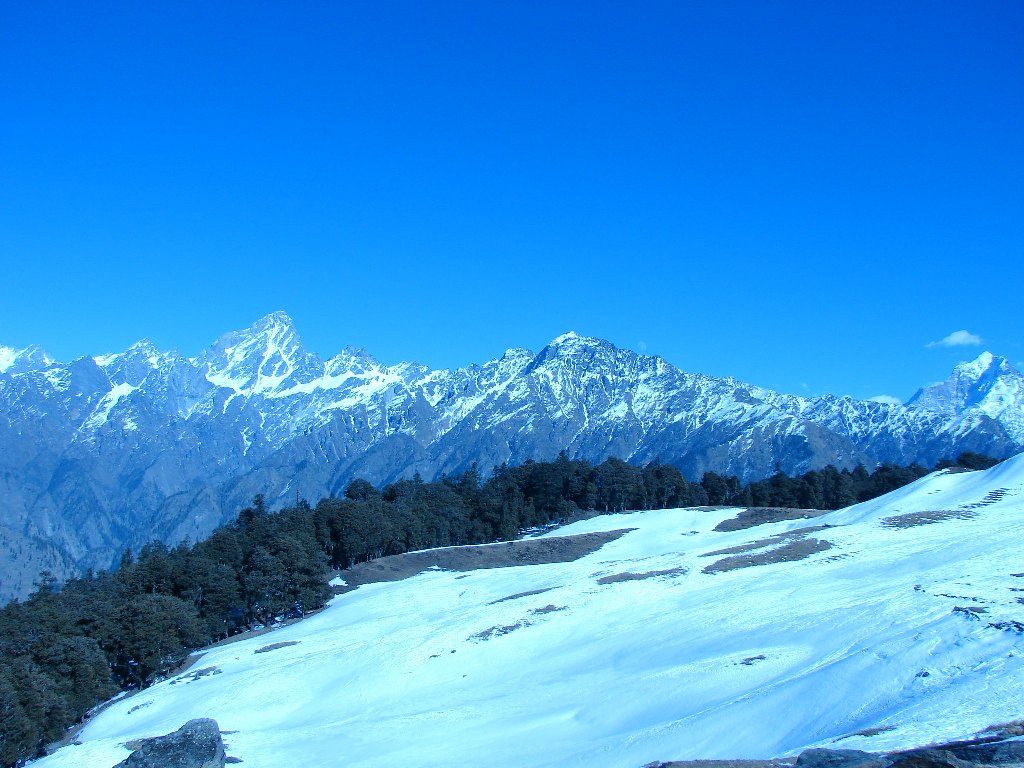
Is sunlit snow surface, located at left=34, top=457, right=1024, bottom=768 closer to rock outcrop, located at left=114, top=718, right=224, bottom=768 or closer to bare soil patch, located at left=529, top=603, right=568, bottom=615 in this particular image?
bare soil patch, located at left=529, top=603, right=568, bottom=615

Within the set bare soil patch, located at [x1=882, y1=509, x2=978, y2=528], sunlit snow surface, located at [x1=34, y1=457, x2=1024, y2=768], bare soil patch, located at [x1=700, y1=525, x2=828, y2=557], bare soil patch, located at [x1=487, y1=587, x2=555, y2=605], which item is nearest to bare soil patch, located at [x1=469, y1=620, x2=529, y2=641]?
sunlit snow surface, located at [x1=34, y1=457, x2=1024, y2=768]

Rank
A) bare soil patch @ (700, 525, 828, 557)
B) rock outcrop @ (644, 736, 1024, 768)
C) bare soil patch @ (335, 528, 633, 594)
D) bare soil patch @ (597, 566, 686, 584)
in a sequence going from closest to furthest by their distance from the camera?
1. rock outcrop @ (644, 736, 1024, 768)
2. bare soil patch @ (597, 566, 686, 584)
3. bare soil patch @ (700, 525, 828, 557)
4. bare soil patch @ (335, 528, 633, 594)

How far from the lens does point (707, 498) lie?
13312 centimetres

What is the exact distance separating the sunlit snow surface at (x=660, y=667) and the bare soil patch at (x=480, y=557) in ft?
62.2

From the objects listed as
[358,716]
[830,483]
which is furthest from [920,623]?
[830,483]

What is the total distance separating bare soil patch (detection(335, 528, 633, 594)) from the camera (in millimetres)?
82938

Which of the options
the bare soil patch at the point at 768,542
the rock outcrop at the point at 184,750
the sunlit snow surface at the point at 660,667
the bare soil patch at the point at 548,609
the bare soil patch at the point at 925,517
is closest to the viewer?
the sunlit snow surface at the point at 660,667

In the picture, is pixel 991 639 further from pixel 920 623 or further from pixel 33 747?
pixel 33 747

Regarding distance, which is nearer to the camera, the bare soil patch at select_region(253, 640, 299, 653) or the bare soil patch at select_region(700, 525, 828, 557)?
the bare soil patch at select_region(253, 640, 299, 653)

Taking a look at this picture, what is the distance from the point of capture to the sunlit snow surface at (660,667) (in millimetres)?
25109

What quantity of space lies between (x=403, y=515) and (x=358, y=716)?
6778cm

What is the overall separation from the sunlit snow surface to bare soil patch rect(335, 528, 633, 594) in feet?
62.2

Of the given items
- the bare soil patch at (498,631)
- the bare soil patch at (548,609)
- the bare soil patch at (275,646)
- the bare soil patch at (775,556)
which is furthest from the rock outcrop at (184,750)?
the bare soil patch at (775,556)

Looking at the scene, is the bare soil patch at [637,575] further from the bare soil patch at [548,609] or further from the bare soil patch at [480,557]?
the bare soil patch at [480,557]
